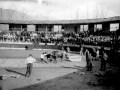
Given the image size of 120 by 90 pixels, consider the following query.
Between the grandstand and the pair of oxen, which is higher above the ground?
the grandstand

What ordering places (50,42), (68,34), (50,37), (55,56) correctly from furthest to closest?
(68,34) < (50,37) < (50,42) < (55,56)

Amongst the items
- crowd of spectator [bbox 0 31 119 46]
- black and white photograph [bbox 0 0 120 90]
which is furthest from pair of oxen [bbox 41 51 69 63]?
crowd of spectator [bbox 0 31 119 46]

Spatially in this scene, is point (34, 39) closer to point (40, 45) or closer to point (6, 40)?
point (40, 45)

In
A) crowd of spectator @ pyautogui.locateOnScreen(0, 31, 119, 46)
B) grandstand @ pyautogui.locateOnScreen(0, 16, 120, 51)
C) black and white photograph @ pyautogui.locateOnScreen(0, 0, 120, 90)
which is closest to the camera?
black and white photograph @ pyautogui.locateOnScreen(0, 0, 120, 90)

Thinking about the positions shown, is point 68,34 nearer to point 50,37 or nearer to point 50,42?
point 50,37

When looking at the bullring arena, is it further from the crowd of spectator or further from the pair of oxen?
the pair of oxen

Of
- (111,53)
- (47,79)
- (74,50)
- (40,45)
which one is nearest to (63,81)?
(47,79)

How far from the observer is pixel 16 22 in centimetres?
4272

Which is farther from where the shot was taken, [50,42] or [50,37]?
[50,37]

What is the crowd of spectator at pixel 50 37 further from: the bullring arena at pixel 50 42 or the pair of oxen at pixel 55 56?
the pair of oxen at pixel 55 56

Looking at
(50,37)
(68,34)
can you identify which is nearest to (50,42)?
(50,37)

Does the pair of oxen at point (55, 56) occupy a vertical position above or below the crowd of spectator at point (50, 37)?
below

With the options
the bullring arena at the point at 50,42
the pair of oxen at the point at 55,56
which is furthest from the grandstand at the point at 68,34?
the pair of oxen at the point at 55,56

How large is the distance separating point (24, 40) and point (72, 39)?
1217 centimetres
